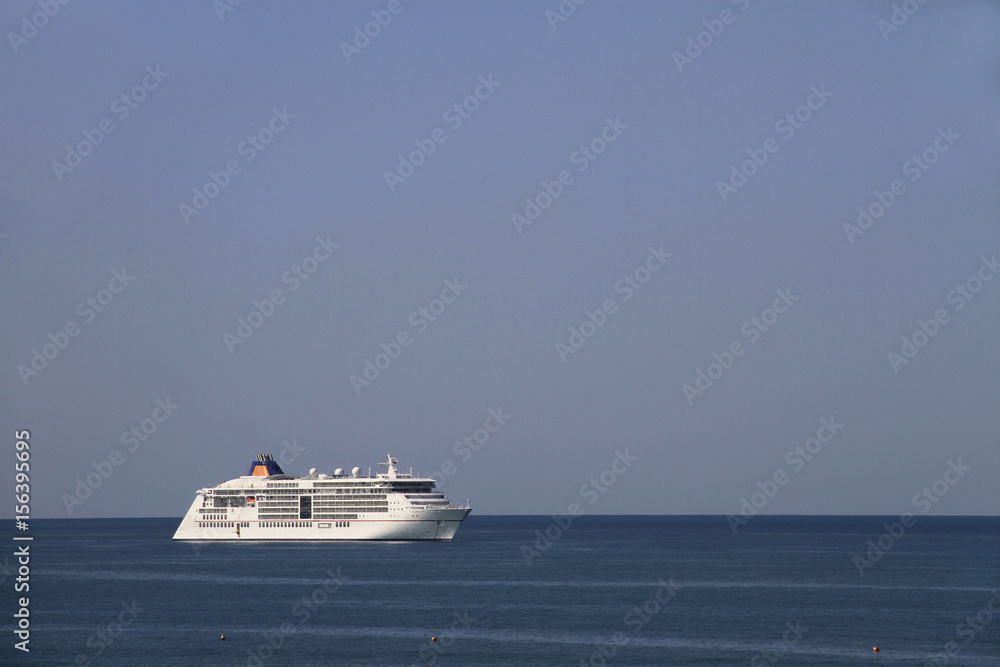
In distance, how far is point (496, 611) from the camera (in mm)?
61406

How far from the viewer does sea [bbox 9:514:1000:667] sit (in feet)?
159

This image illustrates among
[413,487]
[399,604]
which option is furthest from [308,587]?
[413,487]

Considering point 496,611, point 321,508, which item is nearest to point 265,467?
point 321,508

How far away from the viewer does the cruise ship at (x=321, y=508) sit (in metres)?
110

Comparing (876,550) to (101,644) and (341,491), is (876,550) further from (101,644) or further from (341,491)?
(101,644)

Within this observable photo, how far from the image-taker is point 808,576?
85000 millimetres

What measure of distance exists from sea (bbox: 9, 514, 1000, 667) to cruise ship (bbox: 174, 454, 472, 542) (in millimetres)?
4740

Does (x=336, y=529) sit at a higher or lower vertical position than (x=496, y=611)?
higher

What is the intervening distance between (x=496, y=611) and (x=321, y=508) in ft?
178

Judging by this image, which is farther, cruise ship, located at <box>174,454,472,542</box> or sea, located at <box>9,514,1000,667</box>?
cruise ship, located at <box>174,454,472,542</box>

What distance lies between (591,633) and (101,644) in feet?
68.1

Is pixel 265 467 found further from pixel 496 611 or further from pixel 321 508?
pixel 496 611

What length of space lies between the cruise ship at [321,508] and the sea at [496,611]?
15.6 ft

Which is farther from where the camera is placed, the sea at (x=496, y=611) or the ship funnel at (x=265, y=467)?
the ship funnel at (x=265, y=467)
